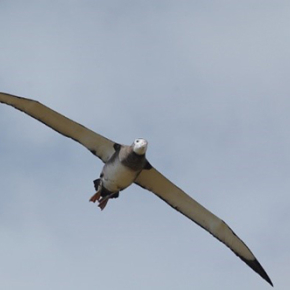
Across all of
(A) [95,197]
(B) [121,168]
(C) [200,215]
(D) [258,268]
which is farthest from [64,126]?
(D) [258,268]

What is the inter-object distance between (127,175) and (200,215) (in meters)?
4.00

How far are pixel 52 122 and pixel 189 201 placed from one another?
5436 mm

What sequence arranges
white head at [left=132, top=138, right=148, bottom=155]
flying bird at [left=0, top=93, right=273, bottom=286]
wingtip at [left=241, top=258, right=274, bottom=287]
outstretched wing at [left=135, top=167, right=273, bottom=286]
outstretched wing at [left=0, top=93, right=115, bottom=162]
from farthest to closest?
wingtip at [left=241, top=258, right=274, bottom=287] → outstretched wing at [left=135, top=167, right=273, bottom=286] → flying bird at [left=0, top=93, right=273, bottom=286] → outstretched wing at [left=0, top=93, right=115, bottom=162] → white head at [left=132, top=138, right=148, bottom=155]

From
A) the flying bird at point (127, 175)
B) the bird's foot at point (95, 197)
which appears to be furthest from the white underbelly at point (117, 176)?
the bird's foot at point (95, 197)

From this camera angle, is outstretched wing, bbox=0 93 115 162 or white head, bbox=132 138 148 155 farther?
outstretched wing, bbox=0 93 115 162

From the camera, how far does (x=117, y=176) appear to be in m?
35.7

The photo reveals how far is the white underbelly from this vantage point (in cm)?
3556

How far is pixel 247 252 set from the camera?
38.9 metres

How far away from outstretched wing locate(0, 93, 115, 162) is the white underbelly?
2.22 ft

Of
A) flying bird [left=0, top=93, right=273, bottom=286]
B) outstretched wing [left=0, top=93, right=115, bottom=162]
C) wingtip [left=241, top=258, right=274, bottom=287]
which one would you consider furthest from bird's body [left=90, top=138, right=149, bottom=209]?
wingtip [left=241, top=258, right=274, bottom=287]

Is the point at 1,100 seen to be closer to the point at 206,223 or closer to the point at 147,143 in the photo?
the point at 147,143

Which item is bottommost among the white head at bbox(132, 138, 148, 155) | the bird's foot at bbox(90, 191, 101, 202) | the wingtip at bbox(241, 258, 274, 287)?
the bird's foot at bbox(90, 191, 101, 202)

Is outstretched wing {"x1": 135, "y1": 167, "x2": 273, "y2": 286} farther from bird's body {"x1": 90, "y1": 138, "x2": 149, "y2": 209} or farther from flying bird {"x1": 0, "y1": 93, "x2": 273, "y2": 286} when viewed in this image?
bird's body {"x1": 90, "y1": 138, "x2": 149, "y2": 209}

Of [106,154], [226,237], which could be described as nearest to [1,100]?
[106,154]
